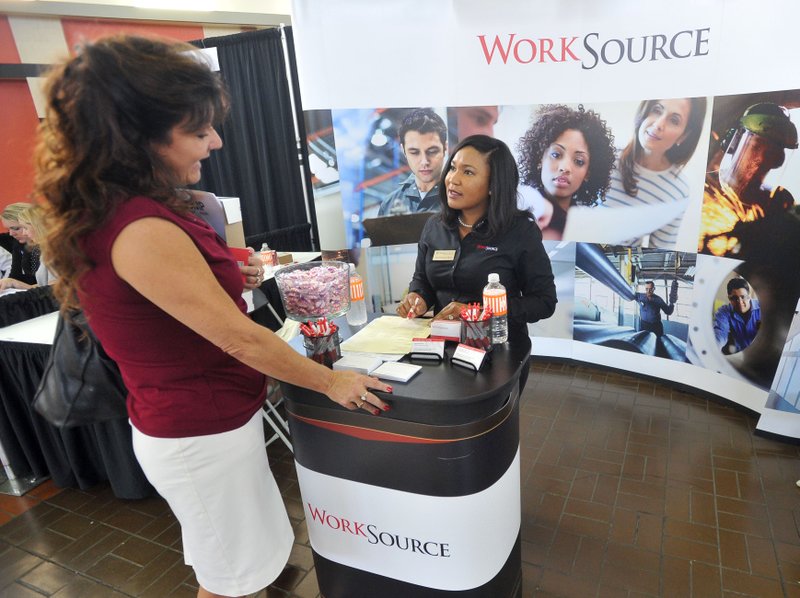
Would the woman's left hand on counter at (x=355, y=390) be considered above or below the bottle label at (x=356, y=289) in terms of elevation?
below

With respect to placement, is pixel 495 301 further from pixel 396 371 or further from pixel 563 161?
pixel 563 161

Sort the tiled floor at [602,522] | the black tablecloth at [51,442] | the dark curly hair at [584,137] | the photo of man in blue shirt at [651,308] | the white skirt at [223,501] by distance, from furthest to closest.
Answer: the photo of man in blue shirt at [651,308]
the dark curly hair at [584,137]
the black tablecloth at [51,442]
the tiled floor at [602,522]
the white skirt at [223,501]

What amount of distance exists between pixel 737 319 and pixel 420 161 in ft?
7.18

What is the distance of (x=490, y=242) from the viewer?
6.86 ft

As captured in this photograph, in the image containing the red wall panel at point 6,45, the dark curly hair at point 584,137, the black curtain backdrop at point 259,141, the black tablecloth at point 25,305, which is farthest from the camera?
the black curtain backdrop at point 259,141

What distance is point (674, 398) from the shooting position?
136 inches

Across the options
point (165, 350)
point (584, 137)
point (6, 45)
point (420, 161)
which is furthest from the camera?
point (6, 45)

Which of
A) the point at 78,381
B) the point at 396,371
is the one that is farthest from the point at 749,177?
the point at 78,381

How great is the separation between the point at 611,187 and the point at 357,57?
6.06 feet

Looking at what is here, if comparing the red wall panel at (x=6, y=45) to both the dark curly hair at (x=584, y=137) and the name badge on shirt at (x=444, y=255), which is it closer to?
the dark curly hair at (x=584, y=137)

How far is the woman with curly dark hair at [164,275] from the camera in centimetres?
103

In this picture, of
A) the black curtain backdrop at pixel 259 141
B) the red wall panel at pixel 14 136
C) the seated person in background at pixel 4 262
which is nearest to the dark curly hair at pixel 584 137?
the black curtain backdrop at pixel 259 141

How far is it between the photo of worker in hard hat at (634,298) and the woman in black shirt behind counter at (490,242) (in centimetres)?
164

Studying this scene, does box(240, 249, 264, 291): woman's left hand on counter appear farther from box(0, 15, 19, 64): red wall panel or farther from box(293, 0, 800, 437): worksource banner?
box(0, 15, 19, 64): red wall panel
